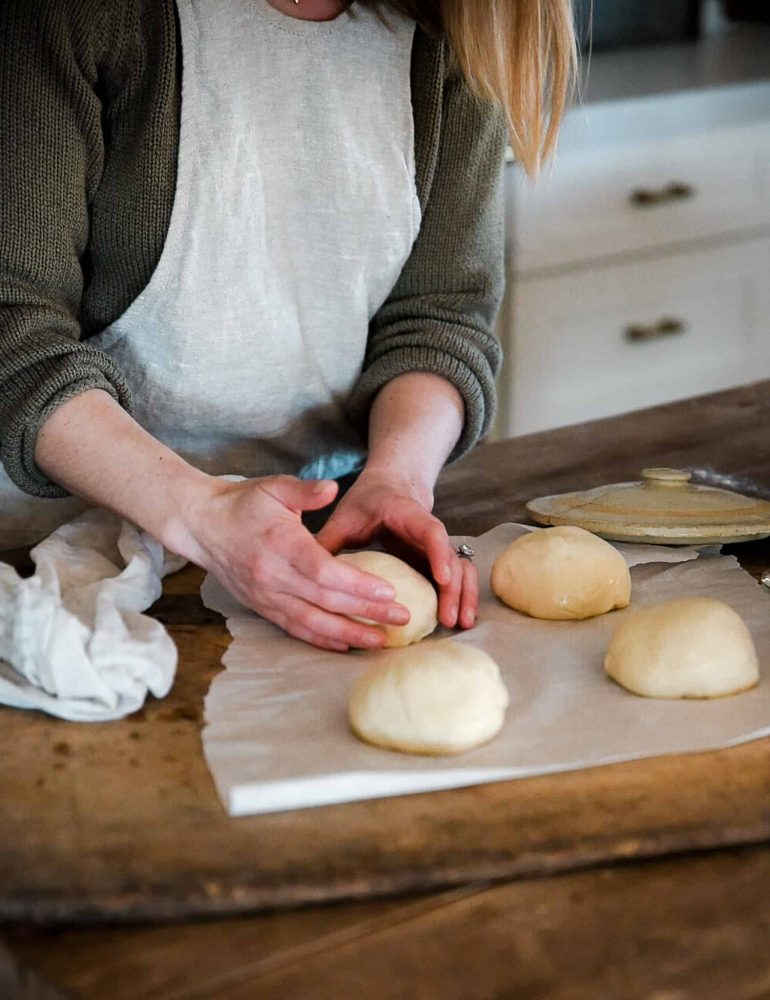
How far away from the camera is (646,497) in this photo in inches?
42.5

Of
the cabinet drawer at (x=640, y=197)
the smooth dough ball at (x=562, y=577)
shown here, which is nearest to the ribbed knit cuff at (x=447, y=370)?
the smooth dough ball at (x=562, y=577)

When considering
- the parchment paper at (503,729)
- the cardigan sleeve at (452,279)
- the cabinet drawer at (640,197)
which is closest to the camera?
the parchment paper at (503,729)

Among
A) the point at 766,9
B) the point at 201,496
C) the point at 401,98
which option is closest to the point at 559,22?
the point at 401,98

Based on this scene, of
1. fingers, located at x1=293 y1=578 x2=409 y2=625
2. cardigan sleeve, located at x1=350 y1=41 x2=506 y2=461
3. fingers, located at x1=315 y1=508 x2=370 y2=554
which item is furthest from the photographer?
cardigan sleeve, located at x1=350 y1=41 x2=506 y2=461

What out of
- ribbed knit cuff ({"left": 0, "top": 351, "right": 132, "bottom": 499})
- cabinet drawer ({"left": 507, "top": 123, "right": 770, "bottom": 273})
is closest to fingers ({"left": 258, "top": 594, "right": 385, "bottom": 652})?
ribbed knit cuff ({"left": 0, "top": 351, "right": 132, "bottom": 499})

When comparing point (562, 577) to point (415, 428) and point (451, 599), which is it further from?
point (415, 428)

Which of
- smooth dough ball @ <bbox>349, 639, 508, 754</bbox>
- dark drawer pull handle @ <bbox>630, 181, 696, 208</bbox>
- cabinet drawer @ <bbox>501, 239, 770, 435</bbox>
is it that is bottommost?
cabinet drawer @ <bbox>501, 239, 770, 435</bbox>

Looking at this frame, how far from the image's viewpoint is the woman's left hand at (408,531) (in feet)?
3.11

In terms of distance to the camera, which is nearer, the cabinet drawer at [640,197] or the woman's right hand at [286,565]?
the woman's right hand at [286,565]

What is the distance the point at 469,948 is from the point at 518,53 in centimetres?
76

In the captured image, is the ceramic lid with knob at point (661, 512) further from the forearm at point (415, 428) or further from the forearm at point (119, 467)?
the forearm at point (119, 467)

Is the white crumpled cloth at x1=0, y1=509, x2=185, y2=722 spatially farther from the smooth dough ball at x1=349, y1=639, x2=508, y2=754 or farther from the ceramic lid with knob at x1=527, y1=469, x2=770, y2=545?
the ceramic lid with knob at x1=527, y1=469, x2=770, y2=545

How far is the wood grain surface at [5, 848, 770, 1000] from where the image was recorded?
578 millimetres

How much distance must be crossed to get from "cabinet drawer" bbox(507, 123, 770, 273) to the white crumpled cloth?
1.56 meters
